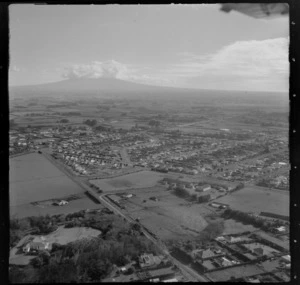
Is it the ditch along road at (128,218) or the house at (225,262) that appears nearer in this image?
the ditch along road at (128,218)

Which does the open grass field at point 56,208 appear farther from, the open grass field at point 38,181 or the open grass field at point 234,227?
the open grass field at point 234,227

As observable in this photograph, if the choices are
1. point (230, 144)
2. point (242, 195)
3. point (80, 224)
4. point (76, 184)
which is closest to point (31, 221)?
point (80, 224)

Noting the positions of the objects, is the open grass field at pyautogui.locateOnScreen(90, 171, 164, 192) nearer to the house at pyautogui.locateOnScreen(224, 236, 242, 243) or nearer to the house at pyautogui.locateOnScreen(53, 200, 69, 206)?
the house at pyautogui.locateOnScreen(53, 200, 69, 206)

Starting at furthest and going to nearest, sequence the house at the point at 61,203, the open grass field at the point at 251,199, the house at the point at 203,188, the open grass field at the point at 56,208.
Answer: the house at the point at 203,188 < the house at the point at 61,203 < the open grass field at the point at 251,199 < the open grass field at the point at 56,208

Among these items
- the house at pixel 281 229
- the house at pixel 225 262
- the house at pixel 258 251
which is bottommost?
the house at pixel 225 262

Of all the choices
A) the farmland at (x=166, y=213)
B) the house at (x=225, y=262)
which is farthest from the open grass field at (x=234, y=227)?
the house at (x=225, y=262)
